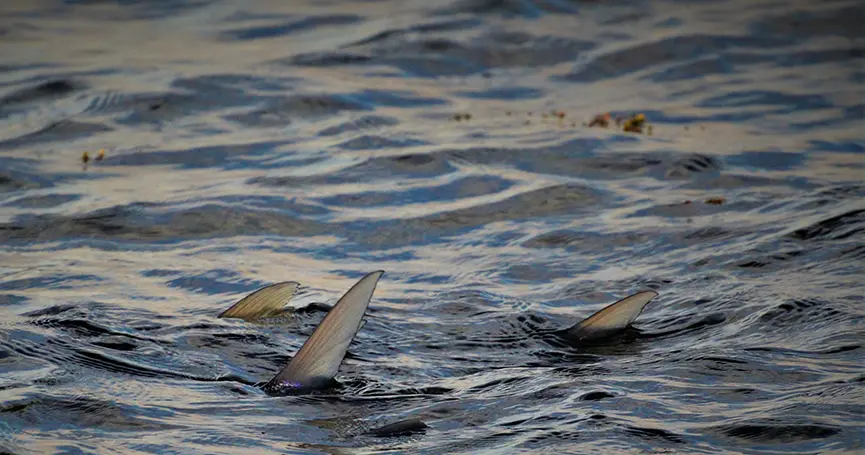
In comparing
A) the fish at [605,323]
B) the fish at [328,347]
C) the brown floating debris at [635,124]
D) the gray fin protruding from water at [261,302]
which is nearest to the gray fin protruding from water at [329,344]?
the fish at [328,347]

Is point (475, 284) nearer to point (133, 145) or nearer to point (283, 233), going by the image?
point (283, 233)

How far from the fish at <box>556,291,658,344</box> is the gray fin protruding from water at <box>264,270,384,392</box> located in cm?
132

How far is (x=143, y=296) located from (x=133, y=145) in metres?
3.42

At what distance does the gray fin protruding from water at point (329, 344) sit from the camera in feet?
13.2

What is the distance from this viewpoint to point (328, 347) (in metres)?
4.16

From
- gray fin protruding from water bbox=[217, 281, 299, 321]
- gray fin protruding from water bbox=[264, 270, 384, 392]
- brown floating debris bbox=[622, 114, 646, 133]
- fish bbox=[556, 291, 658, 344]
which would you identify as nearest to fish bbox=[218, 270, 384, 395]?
gray fin protruding from water bbox=[264, 270, 384, 392]

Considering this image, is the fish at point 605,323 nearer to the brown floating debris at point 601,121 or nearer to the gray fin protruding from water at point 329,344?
the gray fin protruding from water at point 329,344

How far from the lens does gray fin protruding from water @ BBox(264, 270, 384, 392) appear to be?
4.04 metres

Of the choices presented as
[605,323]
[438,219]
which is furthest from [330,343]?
[438,219]

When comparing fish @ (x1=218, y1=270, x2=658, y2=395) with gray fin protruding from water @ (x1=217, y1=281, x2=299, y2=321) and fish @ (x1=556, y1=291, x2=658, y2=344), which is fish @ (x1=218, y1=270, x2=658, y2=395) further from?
gray fin protruding from water @ (x1=217, y1=281, x2=299, y2=321)

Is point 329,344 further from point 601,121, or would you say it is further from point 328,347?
point 601,121

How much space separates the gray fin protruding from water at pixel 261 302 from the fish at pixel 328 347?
0.98 m

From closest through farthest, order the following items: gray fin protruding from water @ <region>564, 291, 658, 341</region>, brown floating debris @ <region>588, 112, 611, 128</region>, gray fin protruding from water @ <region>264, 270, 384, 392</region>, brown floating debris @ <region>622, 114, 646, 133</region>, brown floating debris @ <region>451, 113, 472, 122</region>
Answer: gray fin protruding from water @ <region>264, 270, 384, 392</region> < gray fin protruding from water @ <region>564, 291, 658, 341</region> < brown floating debris @ <region>622, 114, 646, 133</region> < brown floating debris @ <region>588, 112, 611, 128</region> < brown floating debris @ <region>451, 113, 472, 122</region>

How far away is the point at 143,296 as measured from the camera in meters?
5.75
